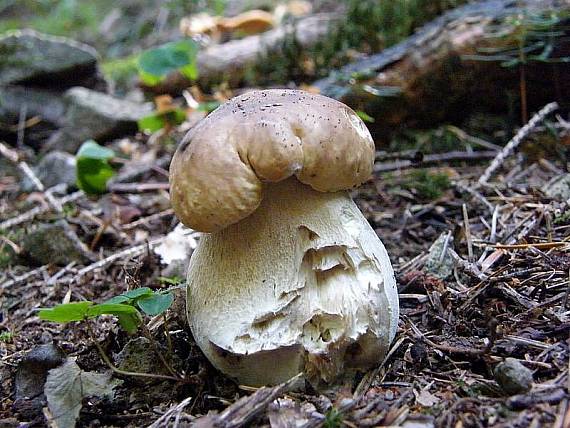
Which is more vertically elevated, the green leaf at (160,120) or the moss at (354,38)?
the moss at (354,38)

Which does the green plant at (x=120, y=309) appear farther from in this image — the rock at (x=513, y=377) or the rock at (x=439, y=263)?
the rock at (x=439, y=263)

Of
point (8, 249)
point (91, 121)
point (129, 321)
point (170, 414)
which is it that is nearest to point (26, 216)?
point (8, 249)

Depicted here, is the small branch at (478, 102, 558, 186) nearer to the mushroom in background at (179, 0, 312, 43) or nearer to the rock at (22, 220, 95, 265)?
the rock at (22, 220, 95, 265)

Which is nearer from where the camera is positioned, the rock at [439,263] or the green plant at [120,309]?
the green plant at [120,309]

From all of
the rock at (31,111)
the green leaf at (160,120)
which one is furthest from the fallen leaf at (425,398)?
the rock at (31,111)

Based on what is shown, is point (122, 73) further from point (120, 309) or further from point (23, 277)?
point (120, 309)

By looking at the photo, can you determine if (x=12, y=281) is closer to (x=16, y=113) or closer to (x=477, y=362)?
(x=477, y=362)

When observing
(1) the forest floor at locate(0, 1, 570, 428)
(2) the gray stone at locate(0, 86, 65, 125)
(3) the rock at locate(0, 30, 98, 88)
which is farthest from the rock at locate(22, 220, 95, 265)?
(3) the rock at locate(0, 30, 98, 88)
